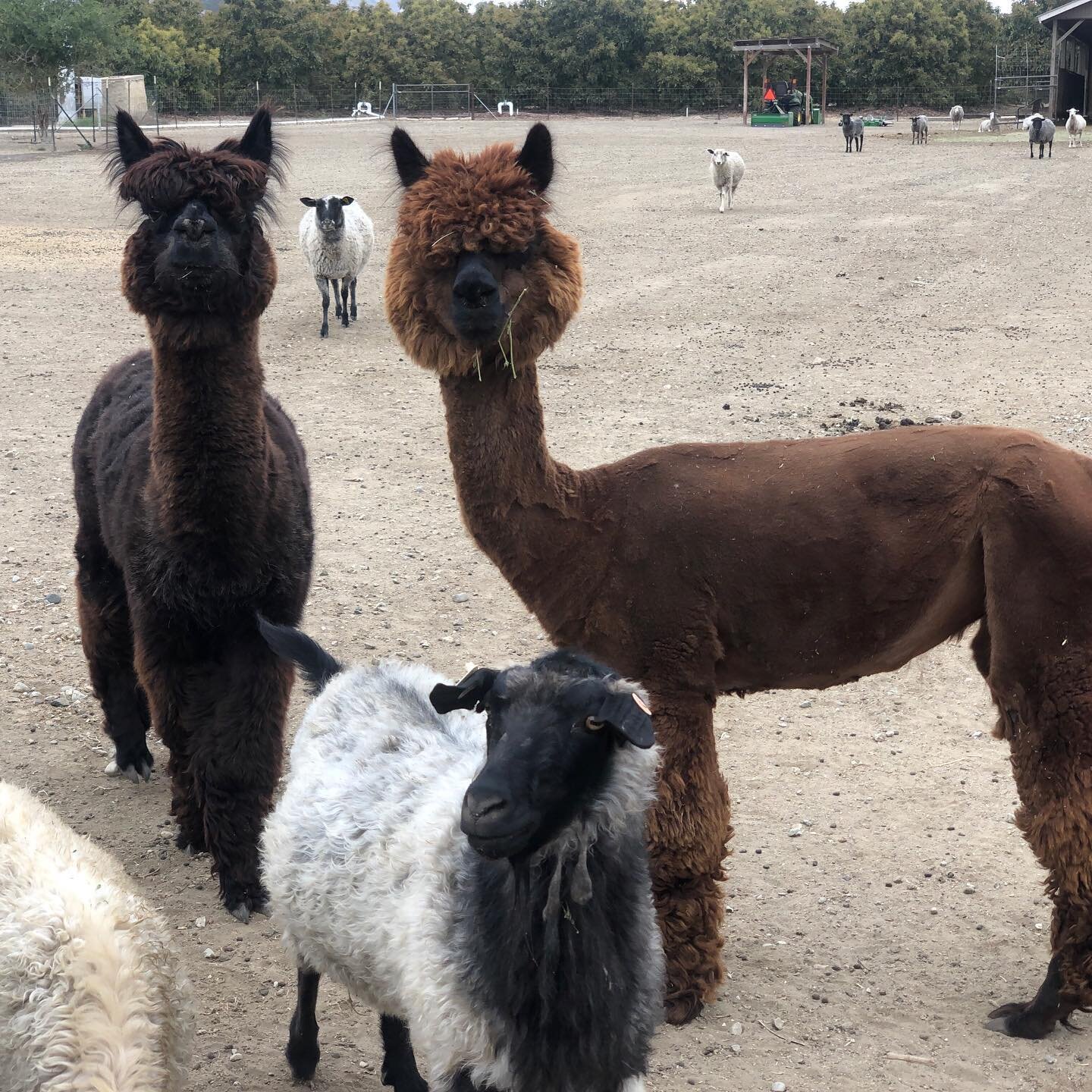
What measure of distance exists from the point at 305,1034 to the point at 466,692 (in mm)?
1560

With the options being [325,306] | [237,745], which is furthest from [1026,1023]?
[325,306]

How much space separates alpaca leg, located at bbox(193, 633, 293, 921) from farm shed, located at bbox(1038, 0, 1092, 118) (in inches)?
2196

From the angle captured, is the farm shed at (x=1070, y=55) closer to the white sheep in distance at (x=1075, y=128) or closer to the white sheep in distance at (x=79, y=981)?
the white sheep in distance at (x=1075, y=128)

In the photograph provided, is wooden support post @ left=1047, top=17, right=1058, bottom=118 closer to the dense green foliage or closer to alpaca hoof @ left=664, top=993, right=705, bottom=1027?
the dense green foliage

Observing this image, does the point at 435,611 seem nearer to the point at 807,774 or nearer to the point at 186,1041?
the point at 807,774

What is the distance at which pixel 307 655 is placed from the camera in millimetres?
4277

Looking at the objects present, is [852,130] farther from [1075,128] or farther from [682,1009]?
[682,1009]

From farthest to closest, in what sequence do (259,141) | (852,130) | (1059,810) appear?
(852,130), (259,141), (1059,810)

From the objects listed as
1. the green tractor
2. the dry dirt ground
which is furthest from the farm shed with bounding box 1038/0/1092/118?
the dry dirt ground

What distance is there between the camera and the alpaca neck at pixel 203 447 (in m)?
4.96

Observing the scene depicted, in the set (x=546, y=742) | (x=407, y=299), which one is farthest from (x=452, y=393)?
(x=546, y=742)

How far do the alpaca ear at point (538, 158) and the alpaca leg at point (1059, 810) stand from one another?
2237 millimetres

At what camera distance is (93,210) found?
24.5m

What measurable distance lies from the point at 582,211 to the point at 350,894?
21218 mm
